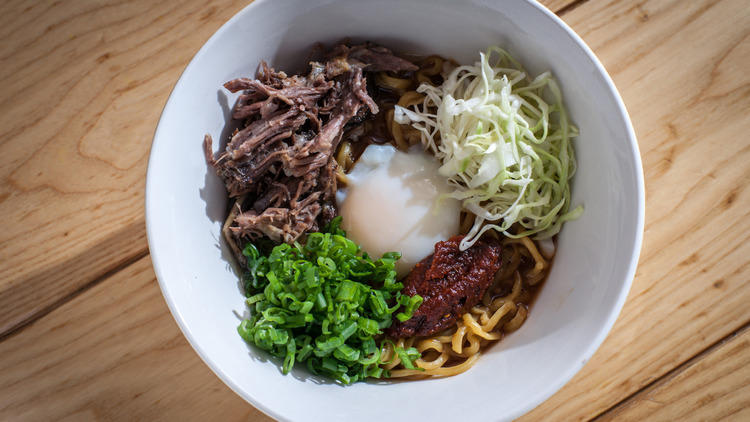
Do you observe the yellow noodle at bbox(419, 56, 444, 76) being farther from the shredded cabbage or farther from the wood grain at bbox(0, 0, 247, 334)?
the wood grain at bbox(0, 0, 247, 334)

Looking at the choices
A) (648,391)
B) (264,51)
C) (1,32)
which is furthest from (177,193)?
(648,391)

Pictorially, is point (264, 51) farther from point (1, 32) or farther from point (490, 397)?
point (490, 397)

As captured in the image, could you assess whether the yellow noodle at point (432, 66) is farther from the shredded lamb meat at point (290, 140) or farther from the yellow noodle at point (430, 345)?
the yellow noodle at point (430, 345)

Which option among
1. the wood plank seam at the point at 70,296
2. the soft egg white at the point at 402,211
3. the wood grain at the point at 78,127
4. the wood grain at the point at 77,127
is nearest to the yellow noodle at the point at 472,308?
the soft egg white at the point at 402,211

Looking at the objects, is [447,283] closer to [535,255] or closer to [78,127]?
[535,255]

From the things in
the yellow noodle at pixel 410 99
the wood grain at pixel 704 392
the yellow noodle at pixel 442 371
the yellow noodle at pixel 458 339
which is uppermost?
the yellow noodle at pixel 410 99

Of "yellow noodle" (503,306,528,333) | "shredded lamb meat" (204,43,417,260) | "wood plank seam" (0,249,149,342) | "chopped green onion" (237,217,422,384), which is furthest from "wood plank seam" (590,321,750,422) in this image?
"wood plank seam" (0,249,149,342)
